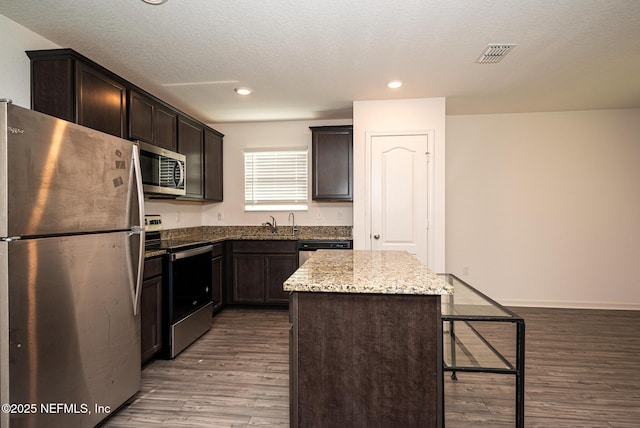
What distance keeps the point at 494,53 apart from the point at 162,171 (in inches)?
122

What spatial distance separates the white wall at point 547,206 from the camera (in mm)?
4199

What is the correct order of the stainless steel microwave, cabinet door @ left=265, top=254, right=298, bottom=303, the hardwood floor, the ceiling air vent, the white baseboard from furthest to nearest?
the white baseboard → cabinet door @ left=265, top=254, right=298, bottom=303 → the stainless steel microwave → the ceiling air vent → the hardwood floor

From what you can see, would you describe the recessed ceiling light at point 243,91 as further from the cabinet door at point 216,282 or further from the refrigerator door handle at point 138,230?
the cabinet door at point 216,282

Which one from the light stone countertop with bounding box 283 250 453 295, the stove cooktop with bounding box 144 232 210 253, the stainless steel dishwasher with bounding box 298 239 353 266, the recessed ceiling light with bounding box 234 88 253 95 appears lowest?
the stainless steel dishwasher with bounding box 298 239 353 266

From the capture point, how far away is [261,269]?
4098mm

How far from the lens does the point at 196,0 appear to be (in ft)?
6.33

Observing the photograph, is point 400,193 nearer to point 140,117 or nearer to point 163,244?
point 163,244

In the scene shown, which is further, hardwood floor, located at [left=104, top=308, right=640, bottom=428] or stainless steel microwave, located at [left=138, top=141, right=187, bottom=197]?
stainless steel microwave, located at [left=138, top=141, right=187, bottom=197]

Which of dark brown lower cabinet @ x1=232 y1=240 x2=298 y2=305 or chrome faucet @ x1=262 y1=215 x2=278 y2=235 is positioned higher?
chrome faucet @ x1=262 y1=215 x2=278 y2=235

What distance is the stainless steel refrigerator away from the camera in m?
1.38

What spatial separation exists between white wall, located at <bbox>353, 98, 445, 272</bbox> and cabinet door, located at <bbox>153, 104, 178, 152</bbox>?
1985 millimetres

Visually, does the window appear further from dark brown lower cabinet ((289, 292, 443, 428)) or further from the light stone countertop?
dark brown lower cabinet ((289, 292, 443, 428))

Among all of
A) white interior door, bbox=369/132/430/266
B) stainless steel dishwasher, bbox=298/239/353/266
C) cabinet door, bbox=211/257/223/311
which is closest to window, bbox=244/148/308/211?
stainless steel dishwasher, bbox=298/239/353/266

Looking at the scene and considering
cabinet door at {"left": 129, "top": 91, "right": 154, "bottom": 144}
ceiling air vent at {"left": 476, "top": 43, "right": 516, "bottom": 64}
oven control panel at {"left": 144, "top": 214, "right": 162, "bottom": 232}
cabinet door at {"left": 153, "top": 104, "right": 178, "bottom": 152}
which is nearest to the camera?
ceiling air vent at {"left": 476, "top": 43, "right": 516, "bottom": 64}
